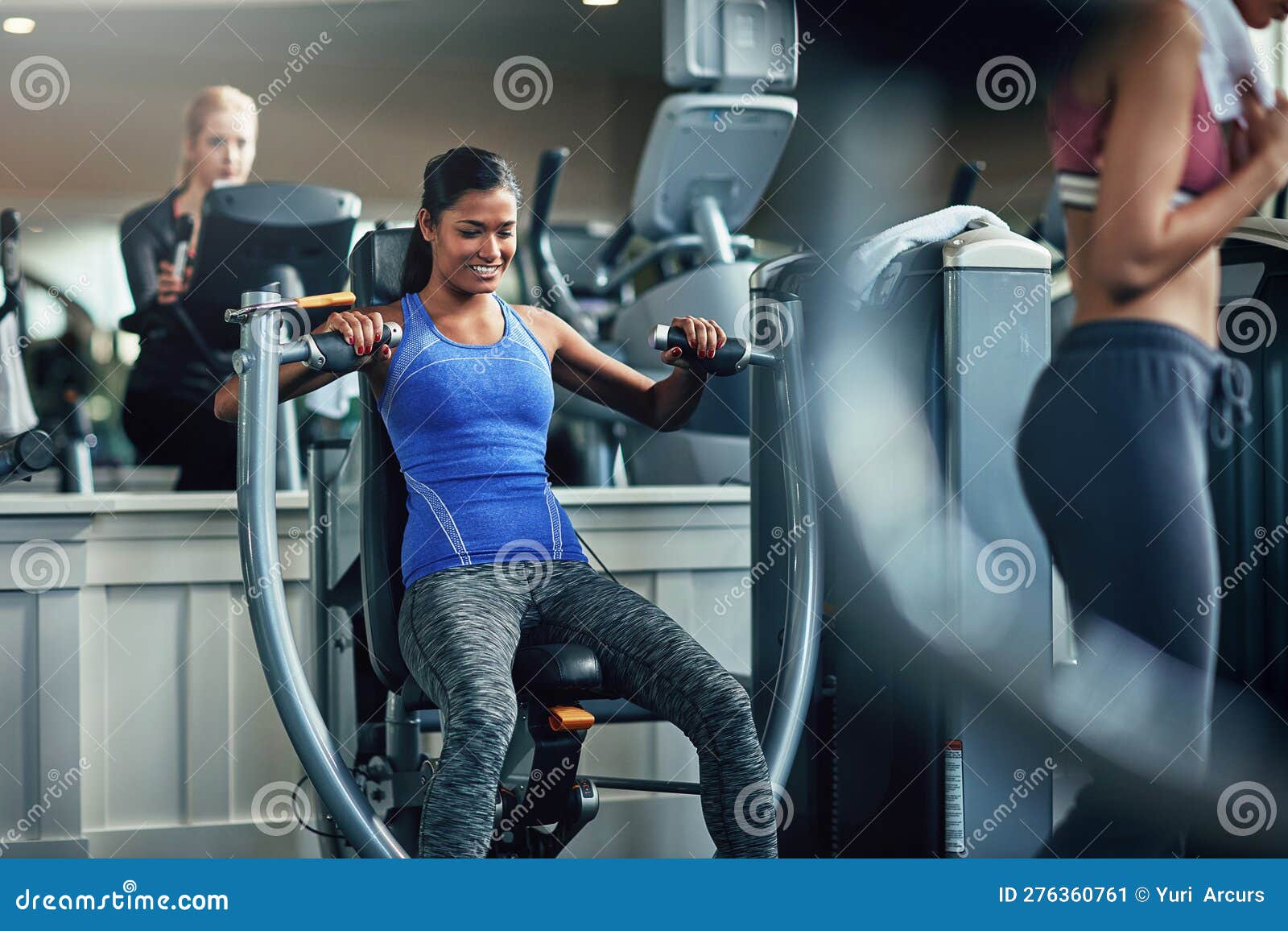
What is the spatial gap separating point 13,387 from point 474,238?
5.20ft

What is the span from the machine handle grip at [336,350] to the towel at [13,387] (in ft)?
4.84

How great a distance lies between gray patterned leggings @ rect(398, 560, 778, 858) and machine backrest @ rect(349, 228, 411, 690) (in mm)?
69

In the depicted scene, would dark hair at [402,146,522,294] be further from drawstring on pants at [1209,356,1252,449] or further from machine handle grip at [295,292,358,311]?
drawstring on pants at [1209,356,1252,449]

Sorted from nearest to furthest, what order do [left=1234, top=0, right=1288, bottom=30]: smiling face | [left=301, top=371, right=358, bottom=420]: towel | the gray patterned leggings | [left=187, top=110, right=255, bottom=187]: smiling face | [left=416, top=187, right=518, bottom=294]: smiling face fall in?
the gray patterned leggings, [left=1234, top=0, right=1288, bottom=30]: smiling face, [left=416, top=187, right=518, bottom=294]: smiling face, [left=187, top=110, right=255, bottom=187]: smiling face, [left=301, top=371, right=358, bottom=420]: towel

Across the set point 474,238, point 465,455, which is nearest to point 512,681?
point 465,455

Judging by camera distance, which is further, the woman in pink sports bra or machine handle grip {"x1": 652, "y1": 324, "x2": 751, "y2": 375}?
machine handle grip {"x1": 652, "y1": 324, "x2": 751, "y2": 375}

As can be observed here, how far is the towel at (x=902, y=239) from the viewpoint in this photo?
5.68ft

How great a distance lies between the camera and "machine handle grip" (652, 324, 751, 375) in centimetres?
178

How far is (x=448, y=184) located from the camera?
1802 millimetres

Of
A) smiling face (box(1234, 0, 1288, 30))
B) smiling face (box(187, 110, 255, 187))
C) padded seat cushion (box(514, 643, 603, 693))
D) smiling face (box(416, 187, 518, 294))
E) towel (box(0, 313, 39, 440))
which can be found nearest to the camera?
padded seat cushion (box(514, 643, 603, 693))

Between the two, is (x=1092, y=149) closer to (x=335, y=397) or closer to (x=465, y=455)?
(x=465, y=455)

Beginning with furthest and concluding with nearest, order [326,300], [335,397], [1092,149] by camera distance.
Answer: [335,397] < [326,300] < [1092,149]

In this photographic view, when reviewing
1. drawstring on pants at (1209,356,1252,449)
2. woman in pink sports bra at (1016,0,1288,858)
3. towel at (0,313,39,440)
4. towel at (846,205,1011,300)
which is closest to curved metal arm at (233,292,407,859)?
towel at (846,205,1011,300)

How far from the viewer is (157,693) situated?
7.10 feet
